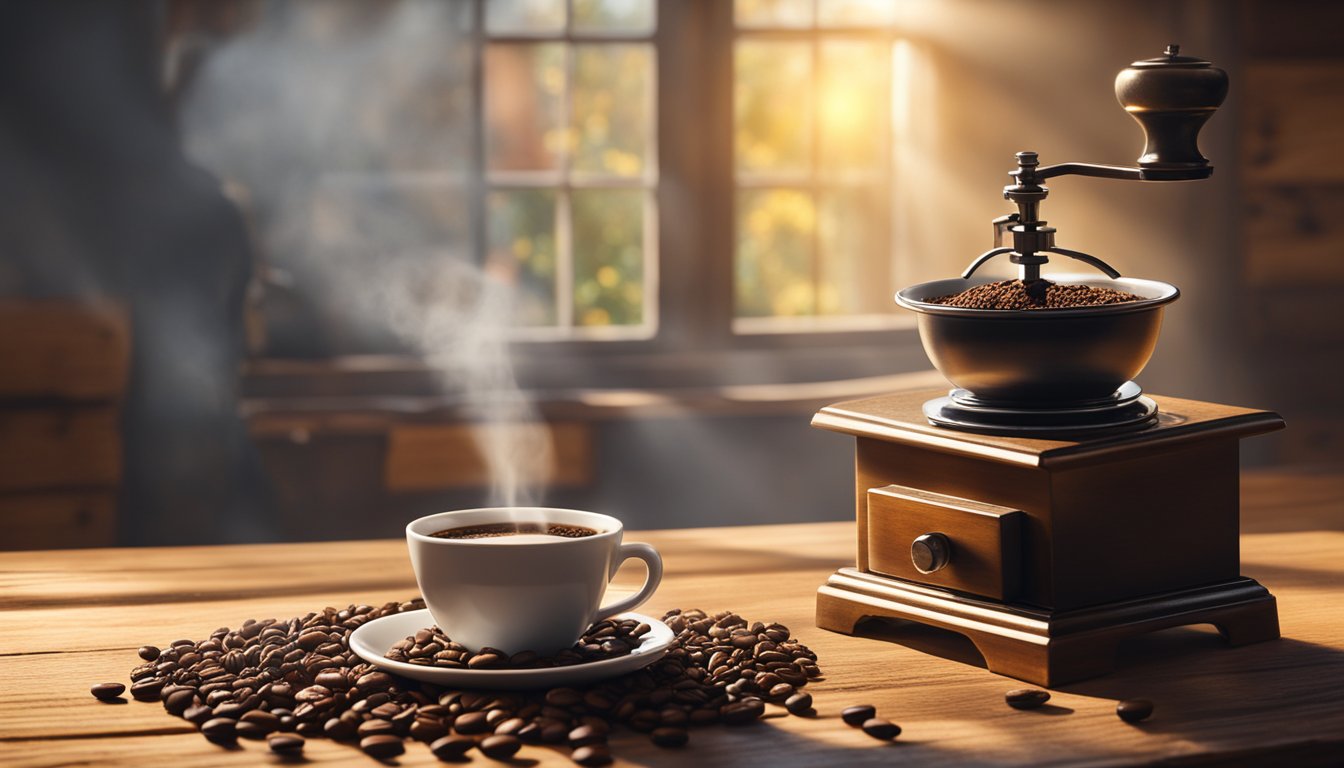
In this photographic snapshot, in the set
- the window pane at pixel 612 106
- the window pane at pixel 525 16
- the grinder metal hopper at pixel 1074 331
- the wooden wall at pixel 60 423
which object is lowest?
the wooden wall at pixel 60 423

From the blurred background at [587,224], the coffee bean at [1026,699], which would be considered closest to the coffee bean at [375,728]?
the coffee bean at [1026,699]

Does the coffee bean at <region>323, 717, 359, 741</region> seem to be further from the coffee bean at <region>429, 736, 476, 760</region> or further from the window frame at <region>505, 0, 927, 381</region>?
the window frame at <region>505, 0, 927, 381</region>

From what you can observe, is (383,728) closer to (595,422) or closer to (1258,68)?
(595,422)

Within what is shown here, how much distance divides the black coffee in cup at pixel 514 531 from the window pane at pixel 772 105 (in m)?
2.57

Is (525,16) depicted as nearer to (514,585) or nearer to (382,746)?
(514,585)

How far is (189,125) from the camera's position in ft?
11.0

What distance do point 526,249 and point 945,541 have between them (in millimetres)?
2511

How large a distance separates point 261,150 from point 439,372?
64 cm

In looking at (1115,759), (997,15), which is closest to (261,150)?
(997,15)

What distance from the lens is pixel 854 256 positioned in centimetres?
377

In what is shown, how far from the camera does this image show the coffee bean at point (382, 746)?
941 millimetres

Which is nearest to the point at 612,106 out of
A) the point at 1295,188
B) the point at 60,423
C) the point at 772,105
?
the point at 772,105

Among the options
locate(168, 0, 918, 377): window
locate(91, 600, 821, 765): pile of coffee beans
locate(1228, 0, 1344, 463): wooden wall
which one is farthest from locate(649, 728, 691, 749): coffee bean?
locate(1228, 0, 1344, 463): wooden wall

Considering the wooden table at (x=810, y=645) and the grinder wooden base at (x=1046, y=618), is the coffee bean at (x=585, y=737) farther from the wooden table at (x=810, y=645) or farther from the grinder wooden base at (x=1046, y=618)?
the grinder wooden base at (x=1046, y=618)
